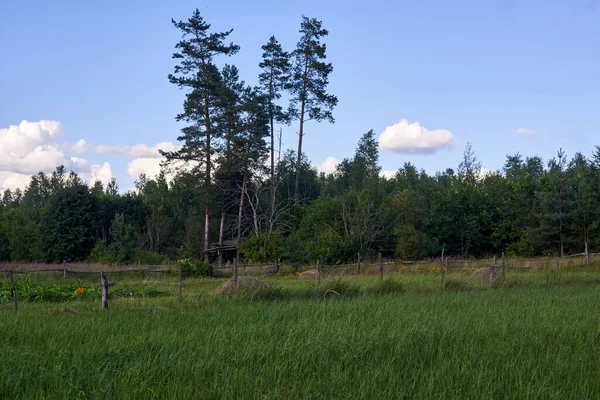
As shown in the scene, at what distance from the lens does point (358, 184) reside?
4947 centimetres

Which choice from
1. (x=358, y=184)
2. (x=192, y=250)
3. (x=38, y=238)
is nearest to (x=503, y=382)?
(x=192, y=250)

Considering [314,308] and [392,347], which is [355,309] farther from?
[392,347]

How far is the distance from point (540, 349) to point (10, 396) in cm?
638

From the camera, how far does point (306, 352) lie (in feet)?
22.1

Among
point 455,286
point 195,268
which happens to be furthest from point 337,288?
point 195,268

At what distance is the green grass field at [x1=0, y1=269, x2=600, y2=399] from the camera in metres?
5.36

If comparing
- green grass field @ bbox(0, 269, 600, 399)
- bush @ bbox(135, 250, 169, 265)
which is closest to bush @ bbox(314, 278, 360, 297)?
green grass field @ bbox(0, 269, 600, 399)

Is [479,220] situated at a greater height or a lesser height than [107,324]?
greater

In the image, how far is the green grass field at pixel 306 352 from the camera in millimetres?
5355

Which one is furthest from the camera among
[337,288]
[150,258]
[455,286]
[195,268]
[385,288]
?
[150,258]

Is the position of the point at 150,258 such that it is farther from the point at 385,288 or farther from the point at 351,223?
the point at 385,288

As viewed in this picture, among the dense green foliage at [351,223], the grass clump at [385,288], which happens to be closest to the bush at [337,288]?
the grass clump at [385,288]

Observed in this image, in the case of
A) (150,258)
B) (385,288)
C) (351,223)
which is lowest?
(150,258)

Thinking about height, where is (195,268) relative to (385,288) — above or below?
below
